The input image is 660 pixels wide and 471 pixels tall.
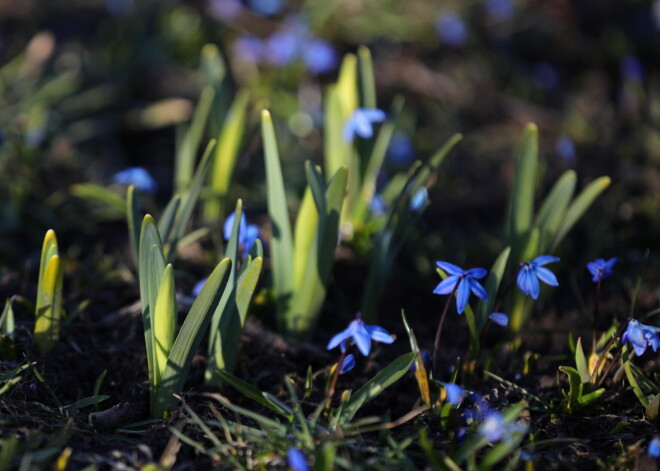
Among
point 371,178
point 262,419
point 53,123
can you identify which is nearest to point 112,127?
point 53,123

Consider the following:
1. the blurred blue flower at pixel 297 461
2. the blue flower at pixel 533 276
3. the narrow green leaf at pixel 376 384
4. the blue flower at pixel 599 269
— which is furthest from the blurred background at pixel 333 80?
the blurred blue flower at pixel 297 461

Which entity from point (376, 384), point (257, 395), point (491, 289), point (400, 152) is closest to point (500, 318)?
point (491, 289)

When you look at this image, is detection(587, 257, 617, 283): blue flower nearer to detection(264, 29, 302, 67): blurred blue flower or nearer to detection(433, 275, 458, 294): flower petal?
detection(433, 275, 458, 294): flower petal

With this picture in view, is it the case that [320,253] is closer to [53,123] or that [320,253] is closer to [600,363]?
[600,363]

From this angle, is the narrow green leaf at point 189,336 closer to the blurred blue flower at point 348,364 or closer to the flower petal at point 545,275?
the blurred blue flower at point 348,364

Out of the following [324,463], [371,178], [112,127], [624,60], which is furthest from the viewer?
[624,60]

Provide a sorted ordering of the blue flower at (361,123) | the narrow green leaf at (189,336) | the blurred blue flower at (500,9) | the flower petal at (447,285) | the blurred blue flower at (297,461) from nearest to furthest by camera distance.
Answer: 1. the blurred blue flower at (297,461)
2. the narrow green leaf at (189,336)
3. the flower petal at (447,285)
4. the blue flower at (361,123)
5. the blurred blue flower at (500,9)

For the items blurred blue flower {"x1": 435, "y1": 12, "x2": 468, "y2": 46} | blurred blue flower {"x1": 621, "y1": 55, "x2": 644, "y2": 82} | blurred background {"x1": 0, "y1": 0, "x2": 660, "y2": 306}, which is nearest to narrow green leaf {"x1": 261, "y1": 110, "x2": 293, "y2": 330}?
blurred background {"x1": 0, "y1": 0, "x2": 660, "y2": 306}
